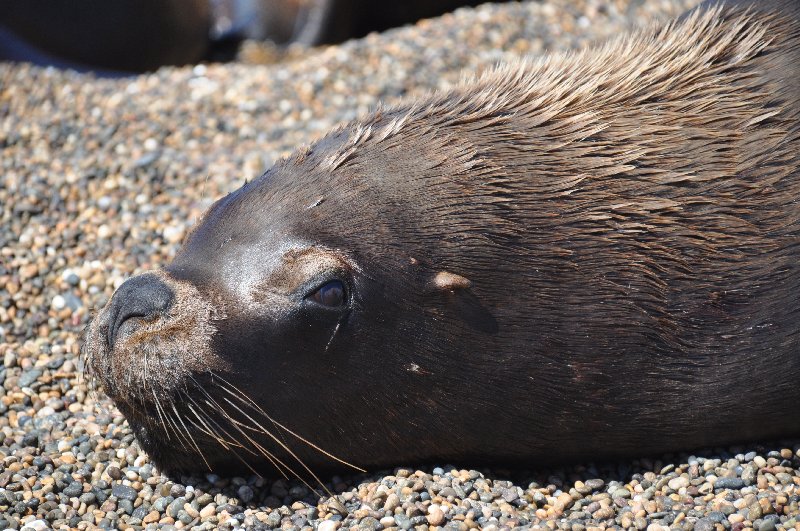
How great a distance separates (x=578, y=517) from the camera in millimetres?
4199

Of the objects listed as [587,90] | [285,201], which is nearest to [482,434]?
[285,201]

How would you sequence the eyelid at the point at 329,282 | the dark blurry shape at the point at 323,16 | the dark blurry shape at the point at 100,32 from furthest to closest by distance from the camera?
the dark blurry shape at the point at 323,16 → the dark blurry shape at the point at 100,32 → the eyelid at the point at 329,282

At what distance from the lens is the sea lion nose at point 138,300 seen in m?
4.26

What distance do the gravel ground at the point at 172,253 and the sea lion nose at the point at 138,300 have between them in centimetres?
67

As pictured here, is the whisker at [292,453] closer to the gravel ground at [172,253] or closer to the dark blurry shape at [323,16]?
the gravel ground at [172,253]

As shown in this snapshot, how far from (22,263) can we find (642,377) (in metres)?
3.37

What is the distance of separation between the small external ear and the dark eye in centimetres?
34

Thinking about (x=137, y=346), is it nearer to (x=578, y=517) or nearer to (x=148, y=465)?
(x=148, y=465)

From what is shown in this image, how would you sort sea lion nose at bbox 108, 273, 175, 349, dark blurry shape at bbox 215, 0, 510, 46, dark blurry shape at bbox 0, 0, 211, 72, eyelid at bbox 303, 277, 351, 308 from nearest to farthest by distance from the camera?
eyelid at bbox 303, 277, 351, 308
sea lion nose at bbox 108, 273, 175, 349
dark blurry shape at bbox 0, 0, 211, 72
dark blurry shape at bbox 215, 0, 510, 46

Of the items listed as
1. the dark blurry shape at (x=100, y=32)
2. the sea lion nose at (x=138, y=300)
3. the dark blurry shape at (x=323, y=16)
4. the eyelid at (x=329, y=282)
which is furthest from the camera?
the dark blurry shape at (x=323, y=16)

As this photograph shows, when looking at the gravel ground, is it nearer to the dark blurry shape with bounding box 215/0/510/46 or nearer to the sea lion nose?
the dark blurry shape with bounding box 215/0/510/46

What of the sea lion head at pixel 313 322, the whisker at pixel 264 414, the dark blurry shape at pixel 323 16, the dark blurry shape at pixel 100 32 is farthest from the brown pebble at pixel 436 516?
the dark blurry shape at pixel 323 16

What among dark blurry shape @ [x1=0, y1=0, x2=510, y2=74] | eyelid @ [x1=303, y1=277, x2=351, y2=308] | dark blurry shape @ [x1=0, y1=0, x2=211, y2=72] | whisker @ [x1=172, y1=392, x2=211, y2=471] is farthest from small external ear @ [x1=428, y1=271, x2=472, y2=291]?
dark blurry shape @ [x1=0, y1=0, x2=211, y2=72]

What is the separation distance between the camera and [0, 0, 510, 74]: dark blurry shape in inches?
341
